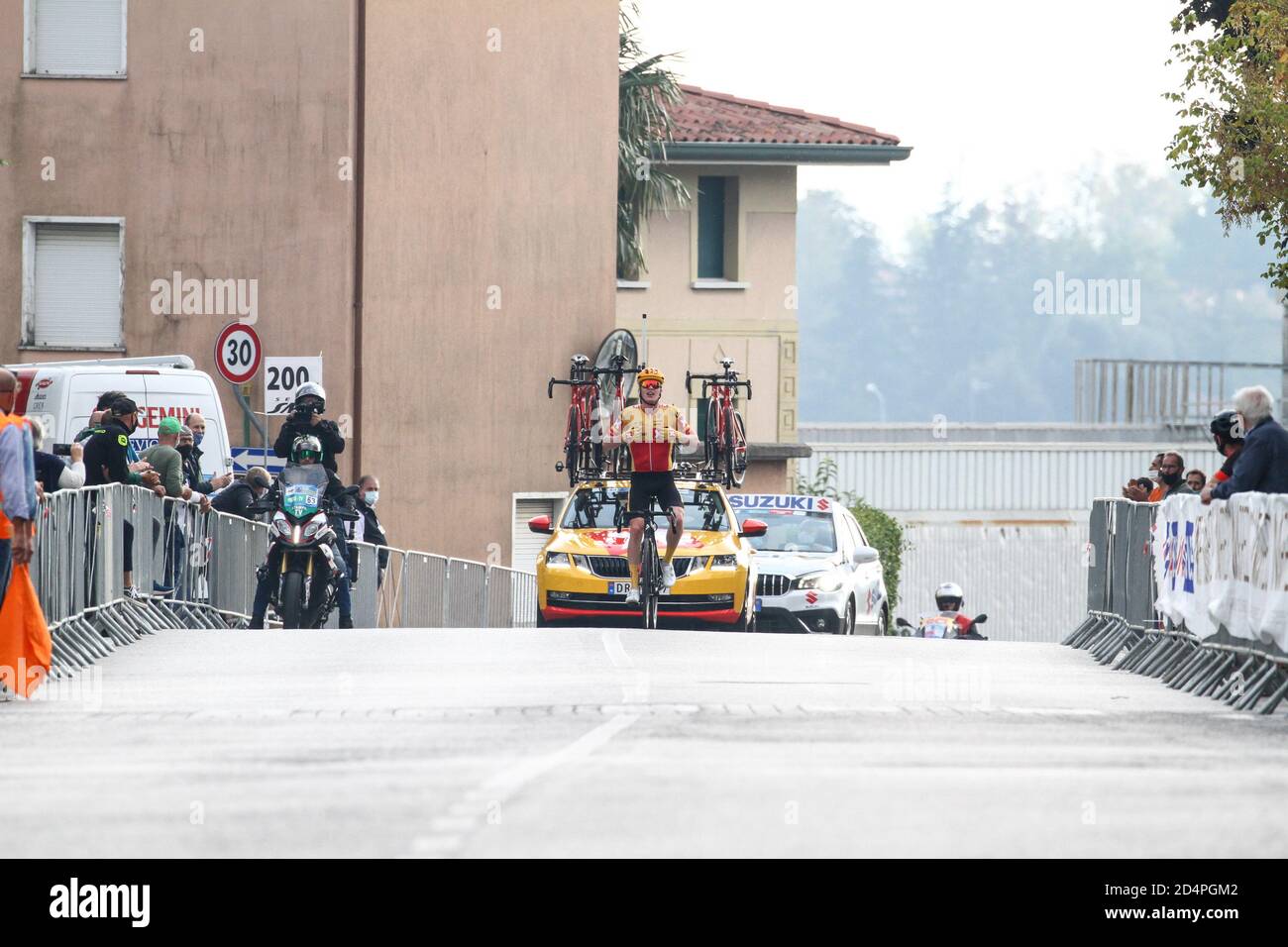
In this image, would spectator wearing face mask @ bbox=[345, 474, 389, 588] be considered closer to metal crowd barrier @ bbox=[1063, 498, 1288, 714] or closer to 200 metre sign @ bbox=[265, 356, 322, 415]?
200 metre sign @ bbox=[265, 356, 322, 415]

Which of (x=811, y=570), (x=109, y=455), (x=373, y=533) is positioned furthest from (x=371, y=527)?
(x=109, y=455)

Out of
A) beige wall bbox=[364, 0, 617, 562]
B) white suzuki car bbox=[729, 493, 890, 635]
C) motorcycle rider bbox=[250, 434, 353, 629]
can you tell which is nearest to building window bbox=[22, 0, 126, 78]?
beige wall bbox=[364, 0, 617, 562]

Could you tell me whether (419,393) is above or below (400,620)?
above

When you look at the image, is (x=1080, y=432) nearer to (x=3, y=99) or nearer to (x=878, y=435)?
(x=878, y=435)

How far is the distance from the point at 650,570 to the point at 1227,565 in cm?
671

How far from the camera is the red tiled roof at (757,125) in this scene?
48.1 metres

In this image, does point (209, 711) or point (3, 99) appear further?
point (3, 99)

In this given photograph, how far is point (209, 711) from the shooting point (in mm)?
13156

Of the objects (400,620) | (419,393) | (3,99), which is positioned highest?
(3,99)

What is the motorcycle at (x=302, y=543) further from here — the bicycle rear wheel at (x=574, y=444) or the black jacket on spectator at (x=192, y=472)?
the bicycle rear wheel at (x=574, y=444)

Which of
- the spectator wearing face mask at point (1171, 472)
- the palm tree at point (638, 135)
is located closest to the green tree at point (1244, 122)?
the spectator wearing face mask at point (1171, 472)
